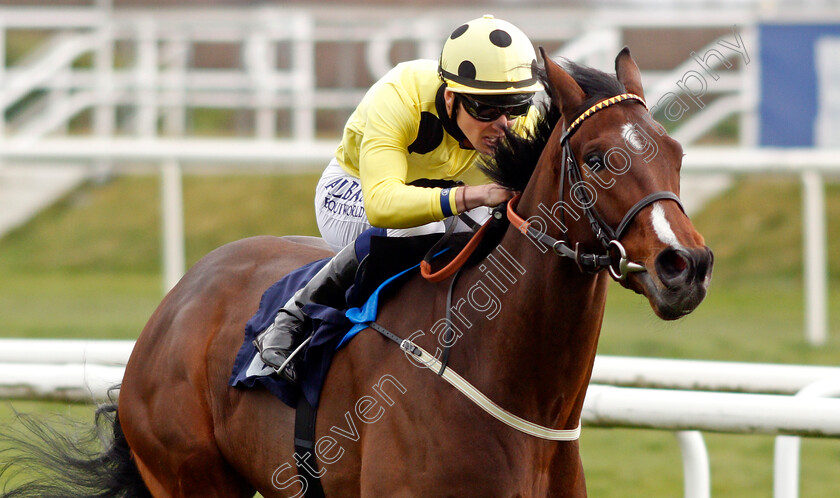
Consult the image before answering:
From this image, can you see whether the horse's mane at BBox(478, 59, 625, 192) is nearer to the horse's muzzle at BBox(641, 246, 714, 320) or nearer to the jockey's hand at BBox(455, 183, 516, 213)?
the jockey's hand at BBox(455, 183, 516, 213)

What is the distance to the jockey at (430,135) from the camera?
107 inches

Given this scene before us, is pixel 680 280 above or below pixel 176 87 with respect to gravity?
below

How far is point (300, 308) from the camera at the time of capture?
10.2ft

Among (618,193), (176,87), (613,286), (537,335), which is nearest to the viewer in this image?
(618,193)

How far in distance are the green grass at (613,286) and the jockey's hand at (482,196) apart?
2010mm

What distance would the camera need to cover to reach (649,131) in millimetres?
2377

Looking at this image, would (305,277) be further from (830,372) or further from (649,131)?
(830,372)

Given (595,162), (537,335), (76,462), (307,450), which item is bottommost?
(76,462)

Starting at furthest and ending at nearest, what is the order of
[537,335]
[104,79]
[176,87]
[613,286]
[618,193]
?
1. [104,79]
2. [613,286]
3. [176,87]
4. [537,335]
5. [618,193]

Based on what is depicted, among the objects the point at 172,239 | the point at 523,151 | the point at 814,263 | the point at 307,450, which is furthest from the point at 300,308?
the point at 814,263

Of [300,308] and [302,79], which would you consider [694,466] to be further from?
[302,79]

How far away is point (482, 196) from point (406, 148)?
1.28 feet

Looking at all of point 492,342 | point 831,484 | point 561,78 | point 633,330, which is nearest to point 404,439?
point 492,342

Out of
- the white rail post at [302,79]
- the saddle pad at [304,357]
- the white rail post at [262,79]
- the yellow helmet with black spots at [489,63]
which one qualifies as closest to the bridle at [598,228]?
the yellow helmet with black spots at [489,63]
